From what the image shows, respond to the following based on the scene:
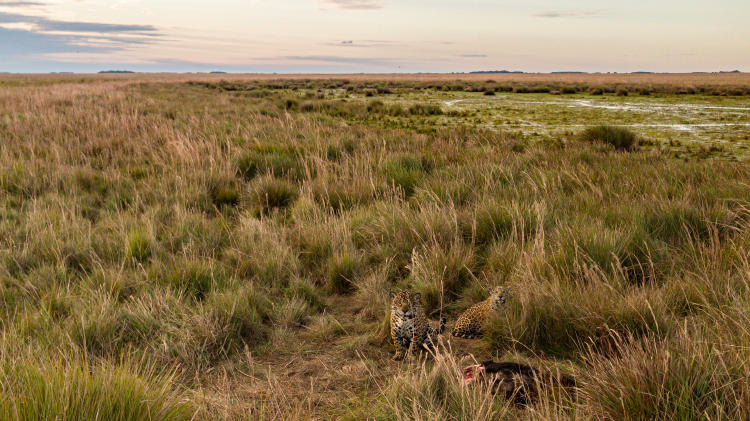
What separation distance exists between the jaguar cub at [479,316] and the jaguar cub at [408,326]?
0.32 metres

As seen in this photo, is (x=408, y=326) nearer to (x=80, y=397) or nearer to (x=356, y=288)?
(x=356, y=288)

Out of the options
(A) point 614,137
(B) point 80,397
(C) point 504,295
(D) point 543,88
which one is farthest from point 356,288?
(D) point 543,88

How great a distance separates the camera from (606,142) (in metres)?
9.88

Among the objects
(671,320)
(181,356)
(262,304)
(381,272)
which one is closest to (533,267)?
(671,320)

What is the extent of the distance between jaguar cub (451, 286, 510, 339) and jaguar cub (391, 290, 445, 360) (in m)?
0.32

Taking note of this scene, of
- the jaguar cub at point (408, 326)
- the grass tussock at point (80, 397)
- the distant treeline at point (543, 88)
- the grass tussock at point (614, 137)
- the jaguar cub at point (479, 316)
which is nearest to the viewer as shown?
the grass tussock at point (80, 397)

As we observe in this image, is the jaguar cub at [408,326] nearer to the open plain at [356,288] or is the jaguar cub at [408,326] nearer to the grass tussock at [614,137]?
the open plain at [356,288]

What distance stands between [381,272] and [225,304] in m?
1.30

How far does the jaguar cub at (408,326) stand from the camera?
8.57ft

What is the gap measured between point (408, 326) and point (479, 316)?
1.84ft

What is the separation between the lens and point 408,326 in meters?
2.64

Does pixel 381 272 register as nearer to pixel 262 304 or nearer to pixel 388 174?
pixel 262 304

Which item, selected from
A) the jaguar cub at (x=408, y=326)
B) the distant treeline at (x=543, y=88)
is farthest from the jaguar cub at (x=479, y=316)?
the distant treeline at (x=543, y=88)

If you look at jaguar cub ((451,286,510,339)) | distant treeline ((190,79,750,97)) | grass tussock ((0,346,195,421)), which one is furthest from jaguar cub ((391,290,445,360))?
distant treeline ((190,79,750,97))
